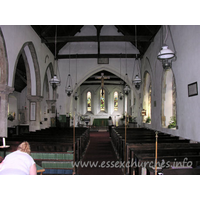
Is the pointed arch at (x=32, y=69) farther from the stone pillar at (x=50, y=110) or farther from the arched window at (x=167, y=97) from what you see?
the arched window at (x=167, y=97)

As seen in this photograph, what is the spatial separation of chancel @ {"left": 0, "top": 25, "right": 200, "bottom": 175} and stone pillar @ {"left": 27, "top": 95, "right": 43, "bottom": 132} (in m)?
0.05

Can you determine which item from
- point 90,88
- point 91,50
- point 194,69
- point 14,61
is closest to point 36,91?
point 14,61

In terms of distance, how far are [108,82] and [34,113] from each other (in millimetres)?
11839

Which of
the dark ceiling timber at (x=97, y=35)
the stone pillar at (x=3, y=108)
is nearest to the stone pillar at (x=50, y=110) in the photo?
the dark ceiling timber at (x=97, y=35)

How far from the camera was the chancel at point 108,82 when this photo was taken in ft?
14.5

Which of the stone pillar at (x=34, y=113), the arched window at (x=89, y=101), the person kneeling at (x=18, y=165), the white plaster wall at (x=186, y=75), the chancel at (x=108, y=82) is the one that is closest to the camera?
the person kneeling at (x=18, y=165)

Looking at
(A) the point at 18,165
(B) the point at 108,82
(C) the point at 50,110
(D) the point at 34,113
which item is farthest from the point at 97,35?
(A) the point at 18,165

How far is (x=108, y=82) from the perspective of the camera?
20.6 metres

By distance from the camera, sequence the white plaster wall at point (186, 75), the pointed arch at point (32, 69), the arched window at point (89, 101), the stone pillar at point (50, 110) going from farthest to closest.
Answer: the arched window at point (89, 101), the stone pillar at point (50, 110), the pointed arch at point (32, 69), the white plaster wall at point (186, 75)

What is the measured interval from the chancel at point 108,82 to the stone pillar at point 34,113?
0.15 ft

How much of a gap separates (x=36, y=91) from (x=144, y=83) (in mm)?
6472

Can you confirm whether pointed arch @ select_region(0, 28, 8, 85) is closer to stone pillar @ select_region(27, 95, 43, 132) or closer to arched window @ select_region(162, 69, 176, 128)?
stone pillar @ select_region(27, 95, 43, 132)

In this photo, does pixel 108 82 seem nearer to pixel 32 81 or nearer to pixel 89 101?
pixel 89 101
